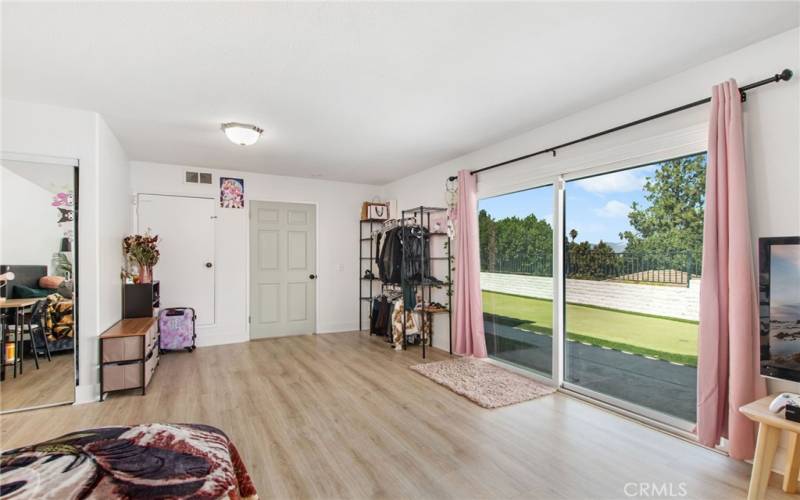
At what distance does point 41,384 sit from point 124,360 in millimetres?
658

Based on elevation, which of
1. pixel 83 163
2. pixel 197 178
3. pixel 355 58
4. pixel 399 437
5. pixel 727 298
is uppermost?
pixel 355 58

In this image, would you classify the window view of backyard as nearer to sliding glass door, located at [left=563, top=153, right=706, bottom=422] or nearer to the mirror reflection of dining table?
sliding glass door, located at [left=563, top=153, right=706, bottom=422]

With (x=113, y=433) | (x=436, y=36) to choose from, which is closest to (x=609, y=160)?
(x=436, y=36)

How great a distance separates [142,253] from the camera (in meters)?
4.50

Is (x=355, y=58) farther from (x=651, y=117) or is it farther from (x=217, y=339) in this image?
(x=217, y=339)

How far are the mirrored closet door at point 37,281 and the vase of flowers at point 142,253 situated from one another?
1.23 metres

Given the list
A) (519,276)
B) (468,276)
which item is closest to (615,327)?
(519,276)

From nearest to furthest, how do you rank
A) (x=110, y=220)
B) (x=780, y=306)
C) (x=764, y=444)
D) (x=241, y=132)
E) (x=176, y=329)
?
(x=764, y=444) → (x=780, y=306) → (x=241, y=132) → (x=110, y=220) → (x=176, y=329)

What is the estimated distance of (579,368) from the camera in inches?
138

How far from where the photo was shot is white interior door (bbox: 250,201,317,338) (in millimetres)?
5773

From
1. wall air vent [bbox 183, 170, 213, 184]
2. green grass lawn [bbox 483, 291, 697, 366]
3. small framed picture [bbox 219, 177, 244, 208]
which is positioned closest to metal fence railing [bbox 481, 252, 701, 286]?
green grass lawn [bbox 483, 291, 697, 366]

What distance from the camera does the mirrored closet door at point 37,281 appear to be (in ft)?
10.2

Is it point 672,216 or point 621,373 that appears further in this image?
point 621,373

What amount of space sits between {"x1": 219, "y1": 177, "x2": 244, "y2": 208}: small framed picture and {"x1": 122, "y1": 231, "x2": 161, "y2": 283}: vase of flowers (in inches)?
45.3
